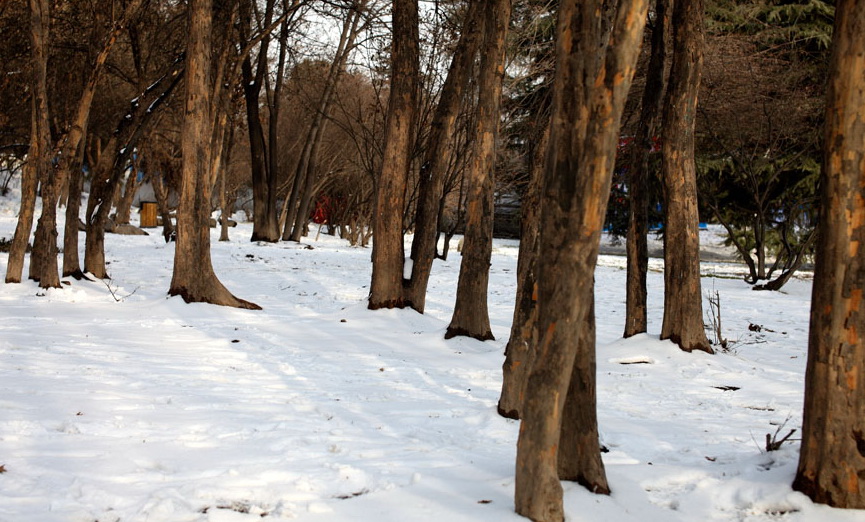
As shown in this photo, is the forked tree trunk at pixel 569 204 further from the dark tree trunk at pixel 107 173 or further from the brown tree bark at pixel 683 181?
the dark tree trunk at pixel 107 173

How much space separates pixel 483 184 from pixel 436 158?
168cm

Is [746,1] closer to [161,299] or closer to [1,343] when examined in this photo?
[161,299]

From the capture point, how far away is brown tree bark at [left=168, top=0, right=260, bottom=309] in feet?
32.9

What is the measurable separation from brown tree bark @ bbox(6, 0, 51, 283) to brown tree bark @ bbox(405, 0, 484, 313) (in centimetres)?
531

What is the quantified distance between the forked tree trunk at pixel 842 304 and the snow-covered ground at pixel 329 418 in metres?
0.17

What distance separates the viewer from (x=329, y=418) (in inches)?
216

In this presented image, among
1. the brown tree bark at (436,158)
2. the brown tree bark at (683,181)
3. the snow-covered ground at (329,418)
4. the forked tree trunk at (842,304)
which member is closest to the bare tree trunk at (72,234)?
the snow-covered ground at (329,418)

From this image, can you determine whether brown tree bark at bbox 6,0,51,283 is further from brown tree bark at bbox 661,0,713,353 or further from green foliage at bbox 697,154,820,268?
green foliage at bbox 697,154,820,268

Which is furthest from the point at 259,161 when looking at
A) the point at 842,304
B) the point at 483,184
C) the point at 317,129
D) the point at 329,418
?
the point at 842,304

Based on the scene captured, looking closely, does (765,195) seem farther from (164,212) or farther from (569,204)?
(164,212)

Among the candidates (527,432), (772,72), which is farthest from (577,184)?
(772,72)

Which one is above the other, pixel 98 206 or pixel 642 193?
pixel 642 193

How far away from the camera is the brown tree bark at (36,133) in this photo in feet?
35.0

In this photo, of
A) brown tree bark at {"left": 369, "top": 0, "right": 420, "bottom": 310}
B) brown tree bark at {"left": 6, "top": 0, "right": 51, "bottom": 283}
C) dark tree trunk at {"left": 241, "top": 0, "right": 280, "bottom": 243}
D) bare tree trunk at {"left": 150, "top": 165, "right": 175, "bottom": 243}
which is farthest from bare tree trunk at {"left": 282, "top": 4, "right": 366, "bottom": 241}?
brown tree bark at {"left": 369, "top": 0, "right": 420, "bottom": 310}
